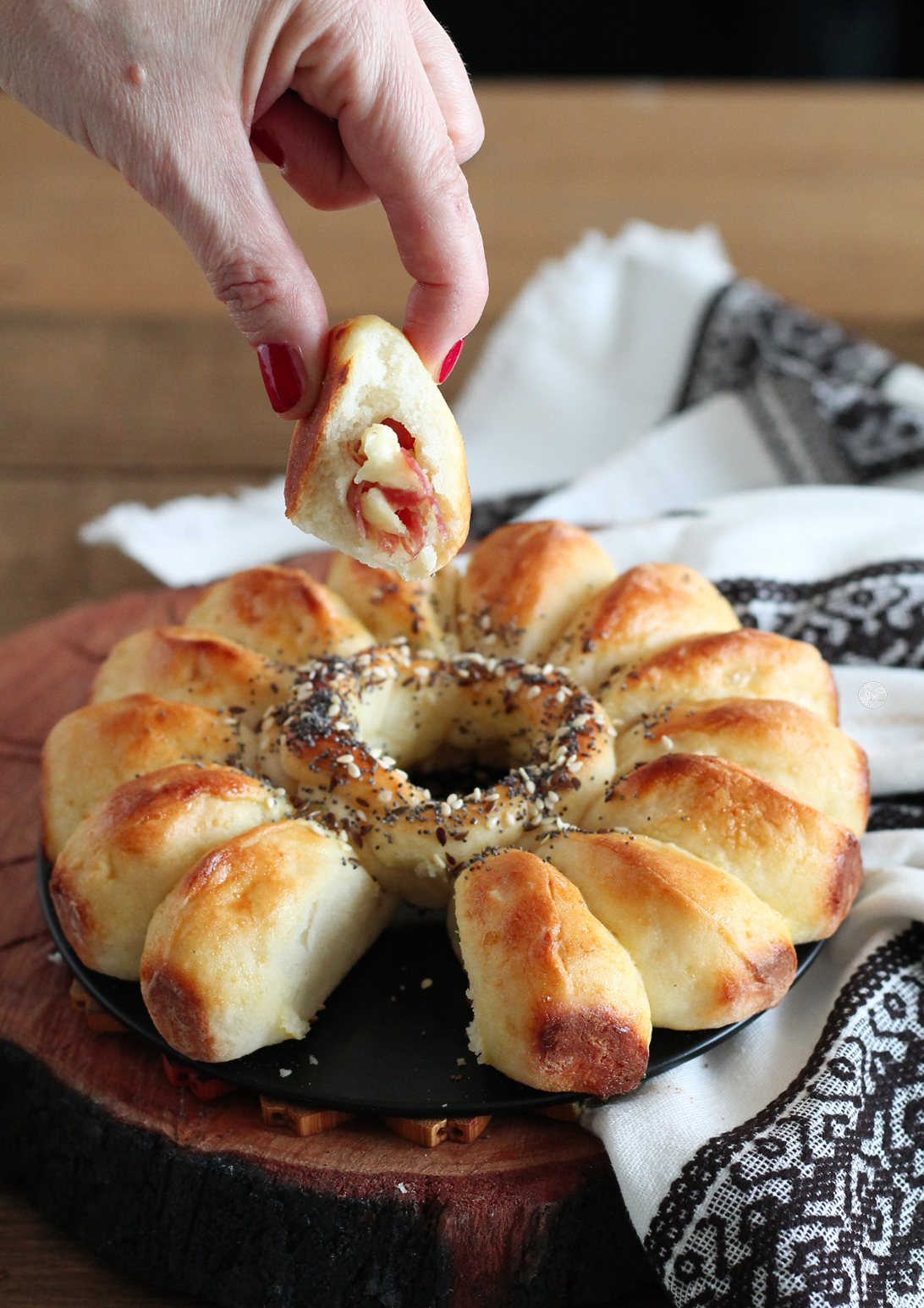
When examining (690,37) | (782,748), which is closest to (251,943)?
(782,748)

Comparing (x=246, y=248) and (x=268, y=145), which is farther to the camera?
(x=268, y=145)

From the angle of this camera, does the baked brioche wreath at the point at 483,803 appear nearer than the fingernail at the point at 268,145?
Yes

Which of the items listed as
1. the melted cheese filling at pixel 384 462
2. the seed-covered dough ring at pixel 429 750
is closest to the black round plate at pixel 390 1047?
the seed-covered dough ring at pixel 429 750

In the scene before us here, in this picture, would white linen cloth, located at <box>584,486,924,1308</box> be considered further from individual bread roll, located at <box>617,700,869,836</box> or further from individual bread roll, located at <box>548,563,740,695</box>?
individual bread roll, located at <box>548,563,740,695</box>

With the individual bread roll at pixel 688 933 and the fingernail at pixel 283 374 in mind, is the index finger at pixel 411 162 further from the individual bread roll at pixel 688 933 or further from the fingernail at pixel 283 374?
the individual bread roll at pixel 688 933

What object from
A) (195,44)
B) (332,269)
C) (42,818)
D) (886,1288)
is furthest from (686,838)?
(332,269)

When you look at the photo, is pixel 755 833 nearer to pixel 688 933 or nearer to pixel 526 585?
pixel 688 933
